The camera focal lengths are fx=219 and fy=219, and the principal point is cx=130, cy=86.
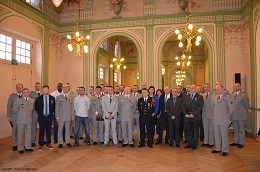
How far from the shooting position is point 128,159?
485 cm

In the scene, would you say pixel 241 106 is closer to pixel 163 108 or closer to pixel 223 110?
pixel 223 110

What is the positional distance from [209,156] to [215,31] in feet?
18.3

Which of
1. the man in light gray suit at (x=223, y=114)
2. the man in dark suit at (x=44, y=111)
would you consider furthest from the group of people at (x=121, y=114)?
the man in light gray suit at (x=223, y=114)

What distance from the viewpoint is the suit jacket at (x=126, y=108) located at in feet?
19.6

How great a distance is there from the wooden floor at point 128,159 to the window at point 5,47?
3110 millimetres

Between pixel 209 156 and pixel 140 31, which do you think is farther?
pixel 140 31

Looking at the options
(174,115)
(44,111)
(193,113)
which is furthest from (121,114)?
(44,111)

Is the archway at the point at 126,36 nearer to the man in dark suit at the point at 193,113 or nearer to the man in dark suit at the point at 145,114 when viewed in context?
the man in dark suit at the point at 145,114

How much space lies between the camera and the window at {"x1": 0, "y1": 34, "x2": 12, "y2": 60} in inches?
283

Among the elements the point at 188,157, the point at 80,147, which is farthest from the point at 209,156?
the point at 80,147

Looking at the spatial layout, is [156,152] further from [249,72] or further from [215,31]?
[215,31]

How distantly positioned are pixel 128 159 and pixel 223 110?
2.49 metres

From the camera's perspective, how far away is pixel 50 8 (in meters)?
9.48

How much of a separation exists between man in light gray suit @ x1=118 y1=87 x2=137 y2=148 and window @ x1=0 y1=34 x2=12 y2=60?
431cm
